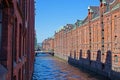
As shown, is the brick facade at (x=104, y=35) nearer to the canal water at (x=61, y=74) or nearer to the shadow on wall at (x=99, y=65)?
the shadow on wall at (x=99, y=65)

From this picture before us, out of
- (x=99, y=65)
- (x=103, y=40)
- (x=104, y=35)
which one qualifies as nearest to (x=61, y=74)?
(x=99, y=65)

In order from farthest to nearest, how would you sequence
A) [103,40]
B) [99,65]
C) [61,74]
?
[61,74]
[99,65]
[103,40]

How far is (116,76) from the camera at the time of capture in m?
40.7

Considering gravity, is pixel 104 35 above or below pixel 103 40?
above

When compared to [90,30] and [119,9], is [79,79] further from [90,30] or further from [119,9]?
[90,30]

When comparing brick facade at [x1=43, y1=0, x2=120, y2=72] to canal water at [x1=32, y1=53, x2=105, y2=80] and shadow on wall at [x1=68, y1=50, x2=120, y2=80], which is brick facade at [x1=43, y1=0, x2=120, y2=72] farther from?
canal water at [x1=32, y1=53, x2=105, y2=80]

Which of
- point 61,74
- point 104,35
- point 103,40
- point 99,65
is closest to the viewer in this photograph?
point 104,35

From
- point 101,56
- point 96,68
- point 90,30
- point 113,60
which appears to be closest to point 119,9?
point 113,60

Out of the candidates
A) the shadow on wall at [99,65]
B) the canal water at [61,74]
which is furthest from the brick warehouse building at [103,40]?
the canal water at [61,74]

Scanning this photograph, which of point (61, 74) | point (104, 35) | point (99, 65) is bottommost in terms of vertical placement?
point (61, 74)

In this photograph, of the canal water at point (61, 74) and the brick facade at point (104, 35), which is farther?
the canal water at point (61, 74)

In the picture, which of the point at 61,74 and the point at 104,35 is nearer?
the point at 104,35

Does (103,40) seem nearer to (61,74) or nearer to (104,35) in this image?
(104,35)

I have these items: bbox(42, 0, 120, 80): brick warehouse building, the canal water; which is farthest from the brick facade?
the canal water
